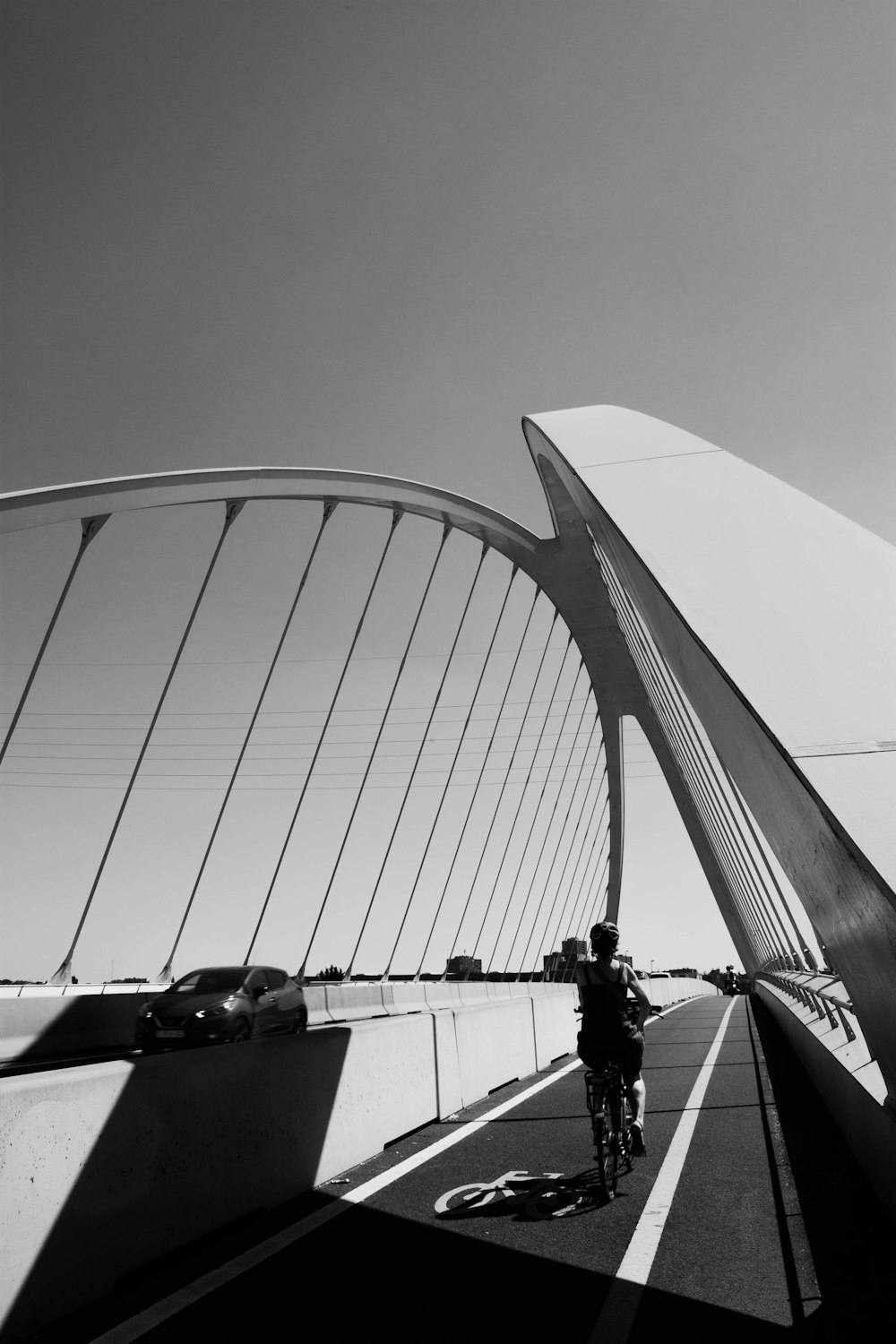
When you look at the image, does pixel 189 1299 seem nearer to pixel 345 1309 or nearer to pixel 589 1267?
pixel 345 1309

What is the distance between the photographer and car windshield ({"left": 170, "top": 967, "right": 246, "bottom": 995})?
13.2 m

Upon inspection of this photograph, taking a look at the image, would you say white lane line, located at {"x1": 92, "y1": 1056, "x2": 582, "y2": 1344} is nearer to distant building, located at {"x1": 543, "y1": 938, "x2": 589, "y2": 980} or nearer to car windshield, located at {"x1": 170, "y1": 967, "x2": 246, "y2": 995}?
car windshield, located at {"x1": 170, "y1": 967, "x2": 246, "y2": 995}

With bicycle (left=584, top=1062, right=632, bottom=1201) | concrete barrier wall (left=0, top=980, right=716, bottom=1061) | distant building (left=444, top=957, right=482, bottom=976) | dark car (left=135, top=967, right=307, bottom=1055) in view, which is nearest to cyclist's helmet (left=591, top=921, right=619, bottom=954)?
bicycle (left=584, top=1062, right=632, bottom=1201)

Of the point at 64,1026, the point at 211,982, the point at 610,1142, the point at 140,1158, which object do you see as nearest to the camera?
the point at 140,1158

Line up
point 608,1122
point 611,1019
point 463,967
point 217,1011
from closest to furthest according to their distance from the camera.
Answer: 1. point 608,1122
2. point 611,1019
3. point 217,1011
4. point 463,967

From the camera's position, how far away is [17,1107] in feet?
11.8

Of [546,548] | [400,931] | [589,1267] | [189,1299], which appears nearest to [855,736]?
[589,1267]

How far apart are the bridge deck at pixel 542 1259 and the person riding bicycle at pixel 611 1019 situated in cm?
50

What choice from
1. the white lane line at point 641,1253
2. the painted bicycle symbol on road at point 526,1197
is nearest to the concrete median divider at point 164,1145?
the painted bicycle symbol on road at point 526,1197

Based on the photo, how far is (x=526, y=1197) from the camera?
17.7 ft

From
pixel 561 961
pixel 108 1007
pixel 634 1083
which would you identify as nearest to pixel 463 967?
pixel 561 961

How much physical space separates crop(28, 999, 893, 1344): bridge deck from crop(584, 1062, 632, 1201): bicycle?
0.44ft

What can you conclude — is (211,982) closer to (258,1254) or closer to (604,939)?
(604,939)

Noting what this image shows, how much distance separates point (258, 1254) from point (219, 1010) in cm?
884
